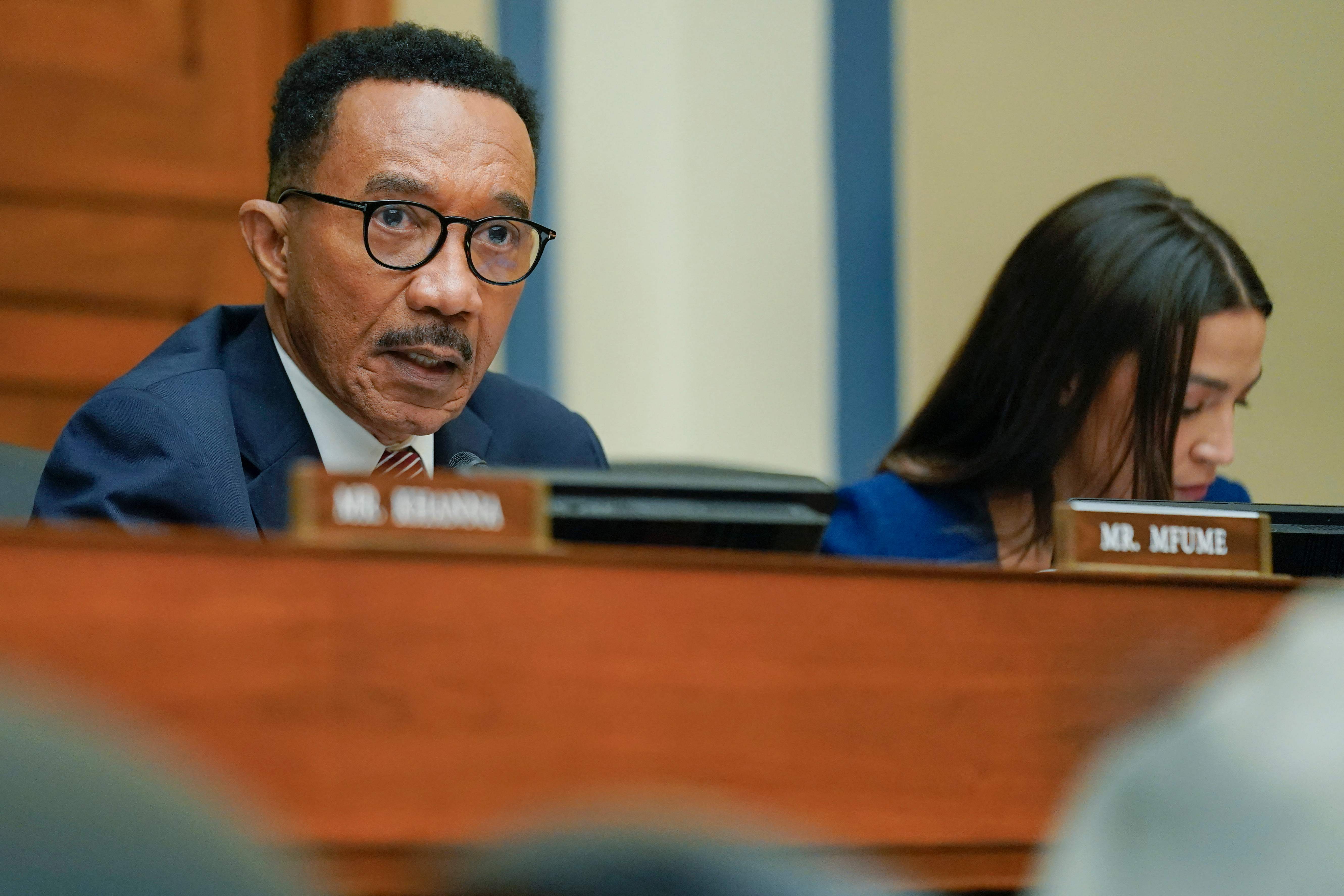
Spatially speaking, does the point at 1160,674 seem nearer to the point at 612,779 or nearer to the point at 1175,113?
the point at 612,779

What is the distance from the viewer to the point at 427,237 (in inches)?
51.6

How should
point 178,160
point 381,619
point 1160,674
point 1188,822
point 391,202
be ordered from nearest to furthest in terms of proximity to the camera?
1. point 1188,822
2. point 381,619
3. point 1160,674
4. point 391,202
5. point 178,160

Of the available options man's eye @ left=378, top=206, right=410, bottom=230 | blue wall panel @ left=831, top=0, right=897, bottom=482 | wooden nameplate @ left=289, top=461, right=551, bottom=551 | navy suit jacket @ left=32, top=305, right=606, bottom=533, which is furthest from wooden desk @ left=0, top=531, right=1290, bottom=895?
blue wall panel @ left=831, top=0, right=897, bottom=482

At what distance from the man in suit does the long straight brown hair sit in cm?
56

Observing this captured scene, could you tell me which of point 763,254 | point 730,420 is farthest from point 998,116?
point 730,420

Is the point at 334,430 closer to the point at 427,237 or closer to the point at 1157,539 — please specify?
the point at 427,237

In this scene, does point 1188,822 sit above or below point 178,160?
below

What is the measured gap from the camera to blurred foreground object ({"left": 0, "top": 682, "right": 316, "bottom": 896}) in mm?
260

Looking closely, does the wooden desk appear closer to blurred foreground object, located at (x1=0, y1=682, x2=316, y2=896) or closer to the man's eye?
blurred foreground object, located at (x1=0, y1=682, x2=316, y2=896)

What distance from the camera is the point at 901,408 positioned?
7.88 feet

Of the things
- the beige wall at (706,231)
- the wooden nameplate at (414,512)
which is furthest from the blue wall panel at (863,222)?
the wooden nameplate at (414,512)

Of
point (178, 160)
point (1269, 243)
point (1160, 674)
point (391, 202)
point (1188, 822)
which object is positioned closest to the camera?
point (1188, 822)

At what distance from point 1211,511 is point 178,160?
168cm

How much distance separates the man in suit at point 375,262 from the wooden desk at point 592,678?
0.61m
